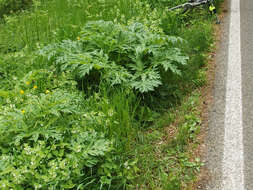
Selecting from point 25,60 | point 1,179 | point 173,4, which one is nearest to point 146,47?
point 25,60

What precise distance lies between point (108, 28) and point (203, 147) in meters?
2.16

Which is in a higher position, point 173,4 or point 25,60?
point 173,4

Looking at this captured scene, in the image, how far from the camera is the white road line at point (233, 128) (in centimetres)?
266

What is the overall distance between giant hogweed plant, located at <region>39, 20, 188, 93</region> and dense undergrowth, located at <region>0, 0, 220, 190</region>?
0.04 feet

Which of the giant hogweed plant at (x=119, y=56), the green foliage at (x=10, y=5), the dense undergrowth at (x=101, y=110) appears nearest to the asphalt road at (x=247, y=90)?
the dense undergrowth at (x=101, y=110)

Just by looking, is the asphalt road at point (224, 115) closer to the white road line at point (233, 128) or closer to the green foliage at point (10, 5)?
the white road line at point (233, 128)

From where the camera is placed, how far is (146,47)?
12.7ft

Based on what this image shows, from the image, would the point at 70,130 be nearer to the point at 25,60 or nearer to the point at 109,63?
the point at 109,63

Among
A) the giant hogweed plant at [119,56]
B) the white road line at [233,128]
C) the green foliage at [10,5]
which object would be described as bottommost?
the white road line at [233,128]

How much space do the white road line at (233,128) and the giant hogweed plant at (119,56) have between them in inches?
30.8

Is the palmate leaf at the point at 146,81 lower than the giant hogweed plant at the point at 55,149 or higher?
higher

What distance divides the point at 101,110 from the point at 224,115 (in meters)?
1.44

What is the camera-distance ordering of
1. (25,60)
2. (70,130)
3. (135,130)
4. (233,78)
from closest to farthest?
(70,130), (135,130), (233,78), (25,60)

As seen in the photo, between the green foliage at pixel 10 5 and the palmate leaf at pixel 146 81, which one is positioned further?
the green foliage at pixel 10 5
